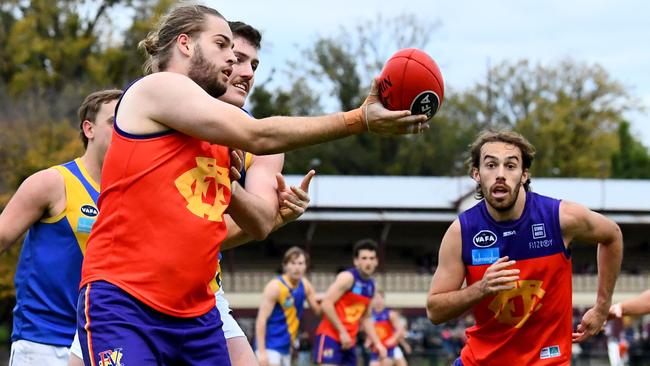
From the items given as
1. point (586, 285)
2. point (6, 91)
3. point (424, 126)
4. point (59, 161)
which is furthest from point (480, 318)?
point (586, 285)

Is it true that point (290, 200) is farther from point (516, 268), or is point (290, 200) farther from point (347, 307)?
point (347, 307)

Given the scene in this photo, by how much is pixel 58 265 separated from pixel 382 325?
1134cm

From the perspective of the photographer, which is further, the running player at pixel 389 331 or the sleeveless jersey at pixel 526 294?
the running player at pixel 389 331

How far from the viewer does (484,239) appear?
7078 mm

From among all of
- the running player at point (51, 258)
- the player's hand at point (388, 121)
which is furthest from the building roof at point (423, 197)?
the player's hand at point (388, 121)

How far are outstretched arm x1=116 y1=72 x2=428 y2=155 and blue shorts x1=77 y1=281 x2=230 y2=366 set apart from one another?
707 millimetres

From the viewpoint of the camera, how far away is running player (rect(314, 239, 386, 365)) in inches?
585

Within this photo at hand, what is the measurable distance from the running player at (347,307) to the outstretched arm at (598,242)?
746 centimetres

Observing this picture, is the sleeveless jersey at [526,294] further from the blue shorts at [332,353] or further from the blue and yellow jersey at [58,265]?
the blue shorts at [332,353]

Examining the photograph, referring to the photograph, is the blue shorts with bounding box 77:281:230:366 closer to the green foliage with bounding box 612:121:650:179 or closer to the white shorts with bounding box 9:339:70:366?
the white shorts with bounding box 9:339:70:366

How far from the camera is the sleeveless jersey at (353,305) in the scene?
1523cm

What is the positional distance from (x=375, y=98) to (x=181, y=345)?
1.32 metres

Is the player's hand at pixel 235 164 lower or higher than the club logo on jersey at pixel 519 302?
higher

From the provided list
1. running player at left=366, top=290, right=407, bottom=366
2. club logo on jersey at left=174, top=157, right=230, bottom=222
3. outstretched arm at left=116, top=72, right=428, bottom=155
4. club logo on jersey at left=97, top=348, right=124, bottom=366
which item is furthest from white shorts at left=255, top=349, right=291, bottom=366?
outstretched arm at left=116, top=72, right=428, bottom=155
